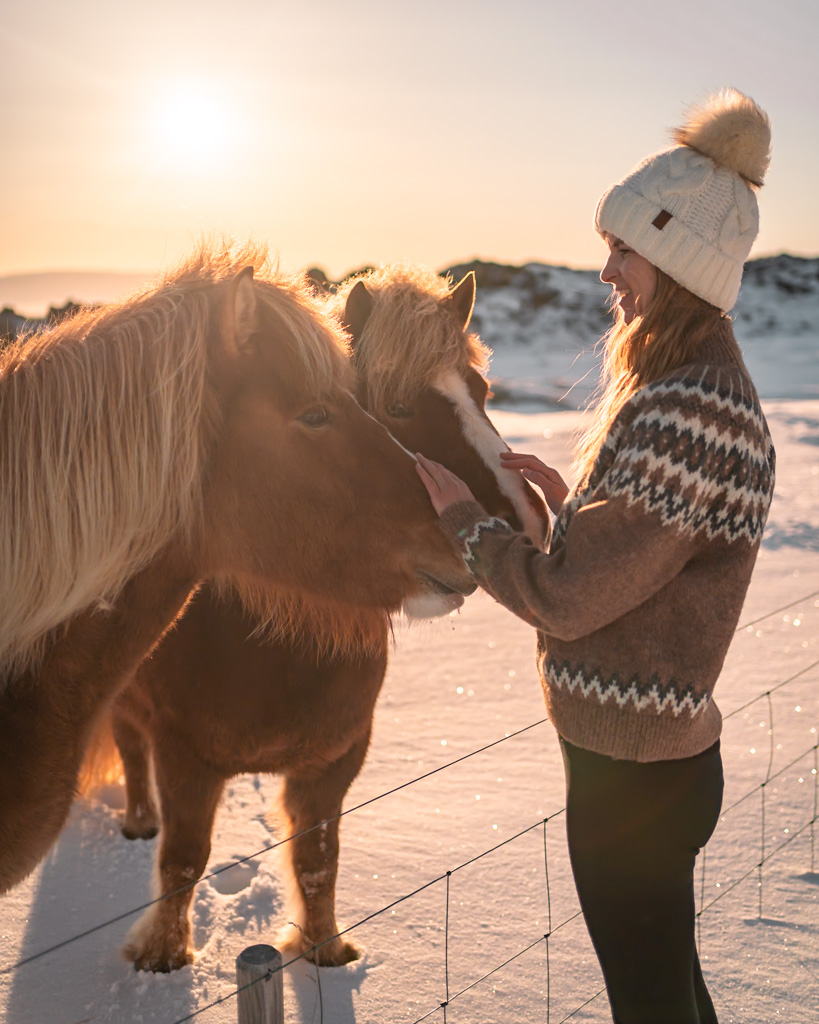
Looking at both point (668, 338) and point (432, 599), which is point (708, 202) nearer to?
point (668, 338)

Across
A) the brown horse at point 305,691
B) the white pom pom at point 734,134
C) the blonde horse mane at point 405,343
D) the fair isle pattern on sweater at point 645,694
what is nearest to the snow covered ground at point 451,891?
the brown horse at point 305,691

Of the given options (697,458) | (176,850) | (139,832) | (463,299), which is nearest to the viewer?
(697,458)

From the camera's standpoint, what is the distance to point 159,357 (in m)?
1.62

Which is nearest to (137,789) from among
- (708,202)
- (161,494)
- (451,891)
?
(451,891)

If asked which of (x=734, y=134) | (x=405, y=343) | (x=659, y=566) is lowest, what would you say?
(x=659, y=566)

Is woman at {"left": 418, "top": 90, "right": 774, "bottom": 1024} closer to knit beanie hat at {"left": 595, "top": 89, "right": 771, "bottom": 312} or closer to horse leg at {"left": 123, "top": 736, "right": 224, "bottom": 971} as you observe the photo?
knit beanie hat at {"left": 595, "top": 89, "right": 771, "bottom": 312}

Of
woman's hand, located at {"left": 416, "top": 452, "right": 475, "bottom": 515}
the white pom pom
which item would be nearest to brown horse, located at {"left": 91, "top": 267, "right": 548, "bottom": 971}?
woman's hand, located at {"left": 416, "top": 452, "right": 475, "bottom": 515}

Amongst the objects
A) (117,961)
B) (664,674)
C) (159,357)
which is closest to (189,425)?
(159,357)

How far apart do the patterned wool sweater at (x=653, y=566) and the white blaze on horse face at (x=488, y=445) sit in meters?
0.60

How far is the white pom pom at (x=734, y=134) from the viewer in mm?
1544

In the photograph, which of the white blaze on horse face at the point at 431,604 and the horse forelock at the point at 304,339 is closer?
the horse forelock at the point at 304,339

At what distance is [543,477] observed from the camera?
2.21 metres

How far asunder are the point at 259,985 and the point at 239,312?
1.31 metres

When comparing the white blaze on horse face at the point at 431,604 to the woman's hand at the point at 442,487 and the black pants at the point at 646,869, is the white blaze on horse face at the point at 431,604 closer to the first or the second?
the woman's hand at the point at 442,487
